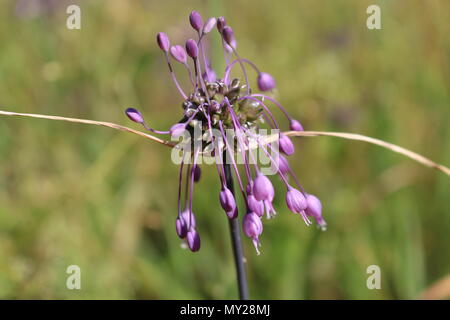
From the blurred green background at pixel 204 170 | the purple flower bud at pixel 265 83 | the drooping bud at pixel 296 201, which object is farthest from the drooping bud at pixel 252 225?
the blurred green background at pixel 204 170

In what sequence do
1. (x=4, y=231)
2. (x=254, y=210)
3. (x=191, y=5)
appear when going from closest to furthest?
(x=254, y=210)
(x=4, y=231)
(x=191, y=5)

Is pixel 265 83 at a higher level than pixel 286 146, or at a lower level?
higher

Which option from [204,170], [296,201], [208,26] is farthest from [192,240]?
[204,170]

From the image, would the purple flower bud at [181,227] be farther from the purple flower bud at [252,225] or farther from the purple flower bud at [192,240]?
the purple flower bud at [252,225]

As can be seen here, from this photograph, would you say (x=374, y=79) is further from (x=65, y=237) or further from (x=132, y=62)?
(x=65, y=237)

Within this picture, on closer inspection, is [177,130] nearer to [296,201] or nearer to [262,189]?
[262,189]
